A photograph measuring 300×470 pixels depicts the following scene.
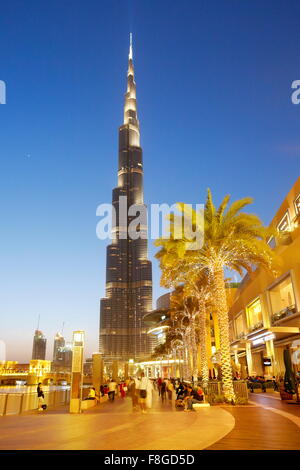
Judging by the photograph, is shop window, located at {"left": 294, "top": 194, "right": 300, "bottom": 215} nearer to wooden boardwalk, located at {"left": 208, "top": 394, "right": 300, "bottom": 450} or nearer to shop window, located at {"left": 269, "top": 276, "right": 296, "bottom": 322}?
shop window, located at {"left": 269, "top": 276, "right": 296, "bottom": 322}

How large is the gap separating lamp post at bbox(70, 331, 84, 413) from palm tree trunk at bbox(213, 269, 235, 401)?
650 cm

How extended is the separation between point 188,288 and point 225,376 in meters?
11.2

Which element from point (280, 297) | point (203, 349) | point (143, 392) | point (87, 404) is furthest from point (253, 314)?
point (143, 392)

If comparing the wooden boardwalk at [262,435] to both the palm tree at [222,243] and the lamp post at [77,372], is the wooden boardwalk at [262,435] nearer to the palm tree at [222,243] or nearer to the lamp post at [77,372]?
the palm tree at [222,243]

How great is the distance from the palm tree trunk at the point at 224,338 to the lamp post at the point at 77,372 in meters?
6.50

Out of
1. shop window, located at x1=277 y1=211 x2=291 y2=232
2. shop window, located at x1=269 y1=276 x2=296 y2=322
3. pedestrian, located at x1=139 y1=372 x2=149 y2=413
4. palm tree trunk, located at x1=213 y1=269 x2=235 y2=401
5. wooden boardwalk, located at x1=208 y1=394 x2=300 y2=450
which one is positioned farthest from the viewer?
shop window, located at x1=269 y1=276 x2=296 y2=322

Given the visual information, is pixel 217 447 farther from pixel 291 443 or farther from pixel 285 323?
pixel 285 323

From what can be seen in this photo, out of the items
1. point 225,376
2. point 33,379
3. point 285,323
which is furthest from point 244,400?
point 33,379

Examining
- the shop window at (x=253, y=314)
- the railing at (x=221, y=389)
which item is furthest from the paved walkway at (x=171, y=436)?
the shop window at (x=253, y=314)

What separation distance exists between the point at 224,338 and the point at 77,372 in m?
7.00

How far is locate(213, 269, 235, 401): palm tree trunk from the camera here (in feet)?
52.1

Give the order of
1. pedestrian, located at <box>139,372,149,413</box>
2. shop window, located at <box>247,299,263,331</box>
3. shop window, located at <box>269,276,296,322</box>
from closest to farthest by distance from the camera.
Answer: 1. pedestrian, located at <box>139,372,149,413</box>
2. shop window, located at <box>269,276,296,322</box>
3. shop window, located at <box>247,299,263,331</box>

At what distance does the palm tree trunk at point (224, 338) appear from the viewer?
15.9 meters

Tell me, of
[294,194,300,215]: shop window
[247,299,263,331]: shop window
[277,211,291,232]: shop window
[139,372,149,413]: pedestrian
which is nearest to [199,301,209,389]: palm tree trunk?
[139,372,149,413]: pedestrian
